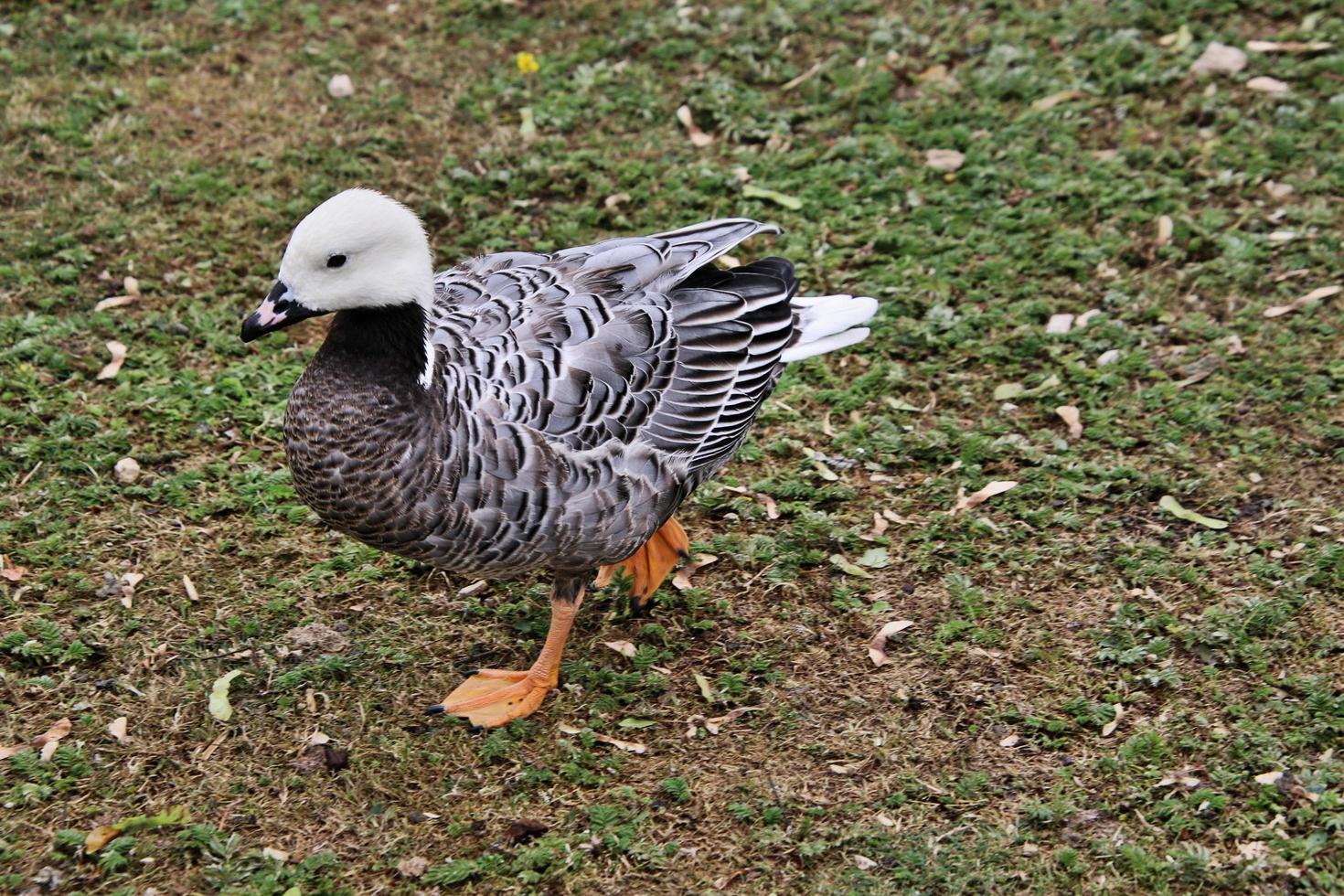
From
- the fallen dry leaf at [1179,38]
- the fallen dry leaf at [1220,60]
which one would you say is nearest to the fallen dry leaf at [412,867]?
the fallen dry leaf at [1220,60]

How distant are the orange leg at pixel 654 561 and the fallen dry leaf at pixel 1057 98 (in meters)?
3.86

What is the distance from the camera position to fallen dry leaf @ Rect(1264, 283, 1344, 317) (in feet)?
19.4

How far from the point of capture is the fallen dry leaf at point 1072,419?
17.8 feet

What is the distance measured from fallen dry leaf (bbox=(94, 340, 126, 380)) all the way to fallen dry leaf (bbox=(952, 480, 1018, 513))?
146 inches

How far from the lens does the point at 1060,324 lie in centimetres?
593

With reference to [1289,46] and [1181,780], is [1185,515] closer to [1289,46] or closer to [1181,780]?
[1181,780]

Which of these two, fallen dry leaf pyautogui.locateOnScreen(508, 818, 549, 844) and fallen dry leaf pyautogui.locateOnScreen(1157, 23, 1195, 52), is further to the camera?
fallen dry leaf pyautogui.locateOnScreen(1157, 23, 1195, 52)

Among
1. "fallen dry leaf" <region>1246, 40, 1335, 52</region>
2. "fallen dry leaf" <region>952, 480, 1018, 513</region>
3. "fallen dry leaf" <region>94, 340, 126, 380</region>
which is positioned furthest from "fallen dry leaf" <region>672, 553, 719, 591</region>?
"fallen dry leaf" <region>1246, 40, 1335, 52</region>

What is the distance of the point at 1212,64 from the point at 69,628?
6726 mm

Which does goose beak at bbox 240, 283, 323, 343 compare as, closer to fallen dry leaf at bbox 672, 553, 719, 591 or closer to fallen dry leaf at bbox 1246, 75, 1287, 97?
fallen dry leaf at bbox 672, 553, 719, 591

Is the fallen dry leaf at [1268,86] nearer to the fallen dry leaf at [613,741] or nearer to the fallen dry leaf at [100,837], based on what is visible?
the fallen dry leaf at [613,741]

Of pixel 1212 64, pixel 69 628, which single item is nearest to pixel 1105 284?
pixel 1212 64

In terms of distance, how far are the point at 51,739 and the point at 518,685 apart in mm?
1516

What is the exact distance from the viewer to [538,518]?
389 centimetres
